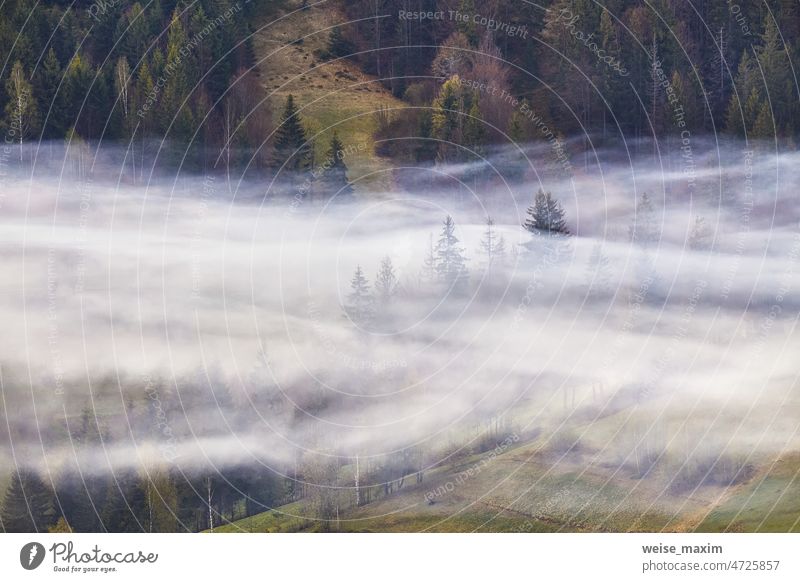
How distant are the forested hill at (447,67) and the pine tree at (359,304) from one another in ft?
12.9

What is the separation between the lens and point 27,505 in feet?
128

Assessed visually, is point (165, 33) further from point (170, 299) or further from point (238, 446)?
point (238, 446)

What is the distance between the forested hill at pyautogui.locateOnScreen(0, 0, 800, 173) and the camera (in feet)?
137

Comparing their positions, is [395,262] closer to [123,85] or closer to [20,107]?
[123,85]

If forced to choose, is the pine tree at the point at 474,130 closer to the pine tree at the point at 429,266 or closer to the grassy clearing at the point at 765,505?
the pine tree at the point at 429,266

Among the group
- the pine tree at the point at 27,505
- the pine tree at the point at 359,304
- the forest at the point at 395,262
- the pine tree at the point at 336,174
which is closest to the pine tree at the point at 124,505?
the forest at the point at 395,262

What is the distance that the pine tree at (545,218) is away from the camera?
42.3 metres

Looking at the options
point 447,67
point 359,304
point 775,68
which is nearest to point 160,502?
point 359,304

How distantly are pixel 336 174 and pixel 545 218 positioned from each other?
5.67m

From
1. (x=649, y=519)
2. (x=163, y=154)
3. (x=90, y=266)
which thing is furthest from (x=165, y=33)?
(x=649, y=519)

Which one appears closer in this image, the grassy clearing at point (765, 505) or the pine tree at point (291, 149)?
the grassy clearing at point (765, 505)

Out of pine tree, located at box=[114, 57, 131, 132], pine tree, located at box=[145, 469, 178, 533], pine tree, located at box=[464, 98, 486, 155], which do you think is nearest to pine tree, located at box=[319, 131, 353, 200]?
pine tree, located at box=[464, 98, 486, 155]

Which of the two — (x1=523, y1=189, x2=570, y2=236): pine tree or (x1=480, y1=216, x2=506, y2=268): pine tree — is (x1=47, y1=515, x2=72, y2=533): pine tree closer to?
(x1=480, y1=216, x2=506, y2=268): pine tree

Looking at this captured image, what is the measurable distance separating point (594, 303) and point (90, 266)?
13.1 metres
